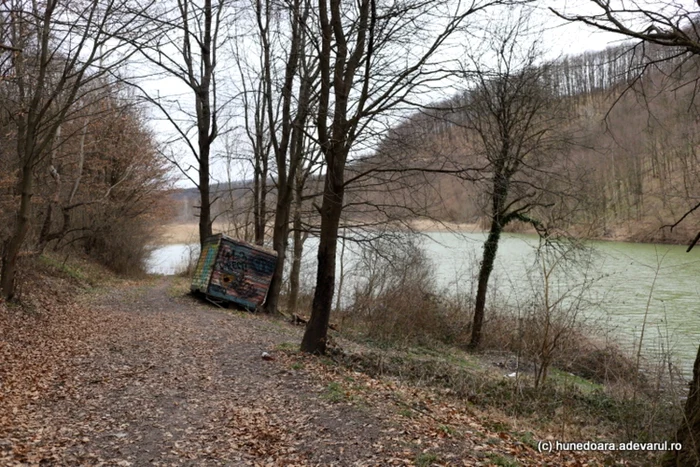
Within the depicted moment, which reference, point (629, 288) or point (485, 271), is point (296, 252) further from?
point (629, 288)

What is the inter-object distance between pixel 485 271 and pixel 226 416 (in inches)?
406

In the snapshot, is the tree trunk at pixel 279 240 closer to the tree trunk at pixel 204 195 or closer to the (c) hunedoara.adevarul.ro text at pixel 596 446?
→ the tree trunk at pixel 204 195

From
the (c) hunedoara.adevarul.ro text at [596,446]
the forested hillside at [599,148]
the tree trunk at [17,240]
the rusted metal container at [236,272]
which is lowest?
the (c) hunedoara.adevarul.ro text at [596,446]

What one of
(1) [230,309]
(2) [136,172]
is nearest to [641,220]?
(1) [230,309]

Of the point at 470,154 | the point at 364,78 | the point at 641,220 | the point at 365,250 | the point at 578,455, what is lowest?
the point at 578,455

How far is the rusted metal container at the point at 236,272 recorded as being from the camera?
16.8 m

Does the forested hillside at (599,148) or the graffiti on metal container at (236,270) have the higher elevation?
the forested hillside at (599,148)

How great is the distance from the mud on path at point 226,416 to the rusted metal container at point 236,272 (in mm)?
6775

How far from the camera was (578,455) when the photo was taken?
17.9 ft

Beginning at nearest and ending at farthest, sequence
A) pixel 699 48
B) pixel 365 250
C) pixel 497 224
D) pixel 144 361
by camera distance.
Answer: pixel 699 48 → pixel 144 361 → pixel 497 224 → pixel 365 250

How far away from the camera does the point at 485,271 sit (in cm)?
1516

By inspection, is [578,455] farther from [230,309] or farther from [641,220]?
[230,309]

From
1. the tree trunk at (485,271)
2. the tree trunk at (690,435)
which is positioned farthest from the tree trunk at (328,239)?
the tree trunk at (485,271)

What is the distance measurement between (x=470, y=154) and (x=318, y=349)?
4640 mm
